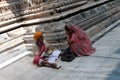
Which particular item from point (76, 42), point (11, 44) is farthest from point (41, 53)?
point (11, 44)

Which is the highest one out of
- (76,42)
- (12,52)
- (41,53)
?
(76,42)

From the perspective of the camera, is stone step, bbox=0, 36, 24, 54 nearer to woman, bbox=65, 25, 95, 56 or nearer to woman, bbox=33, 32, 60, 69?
woman, bbox=33, 32, 60, 69

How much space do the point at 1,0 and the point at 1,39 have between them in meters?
1.26

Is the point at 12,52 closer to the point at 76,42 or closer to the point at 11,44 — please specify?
the point at 11,44

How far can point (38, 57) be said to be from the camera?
509cm

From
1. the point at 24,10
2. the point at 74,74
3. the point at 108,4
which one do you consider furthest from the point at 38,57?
the point at 108,4

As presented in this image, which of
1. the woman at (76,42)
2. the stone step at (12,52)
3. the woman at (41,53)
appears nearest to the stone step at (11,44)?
the stone step at (12,52)

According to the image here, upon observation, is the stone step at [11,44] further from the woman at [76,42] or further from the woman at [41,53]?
the woman at [76,42]

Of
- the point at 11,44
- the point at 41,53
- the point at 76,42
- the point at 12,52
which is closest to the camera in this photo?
the point at 41,53

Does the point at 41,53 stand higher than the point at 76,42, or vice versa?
the point at 76,42

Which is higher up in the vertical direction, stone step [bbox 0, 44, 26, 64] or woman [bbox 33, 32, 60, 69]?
woman [bbox 33, 32, 60, 69]

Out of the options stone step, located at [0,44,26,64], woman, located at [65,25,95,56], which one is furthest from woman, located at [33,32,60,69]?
stone step, located at [0,44,26,64]

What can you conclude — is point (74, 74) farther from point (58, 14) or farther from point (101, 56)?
point (58, 14)

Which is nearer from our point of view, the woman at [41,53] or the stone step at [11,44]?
the woman at [41,53]
